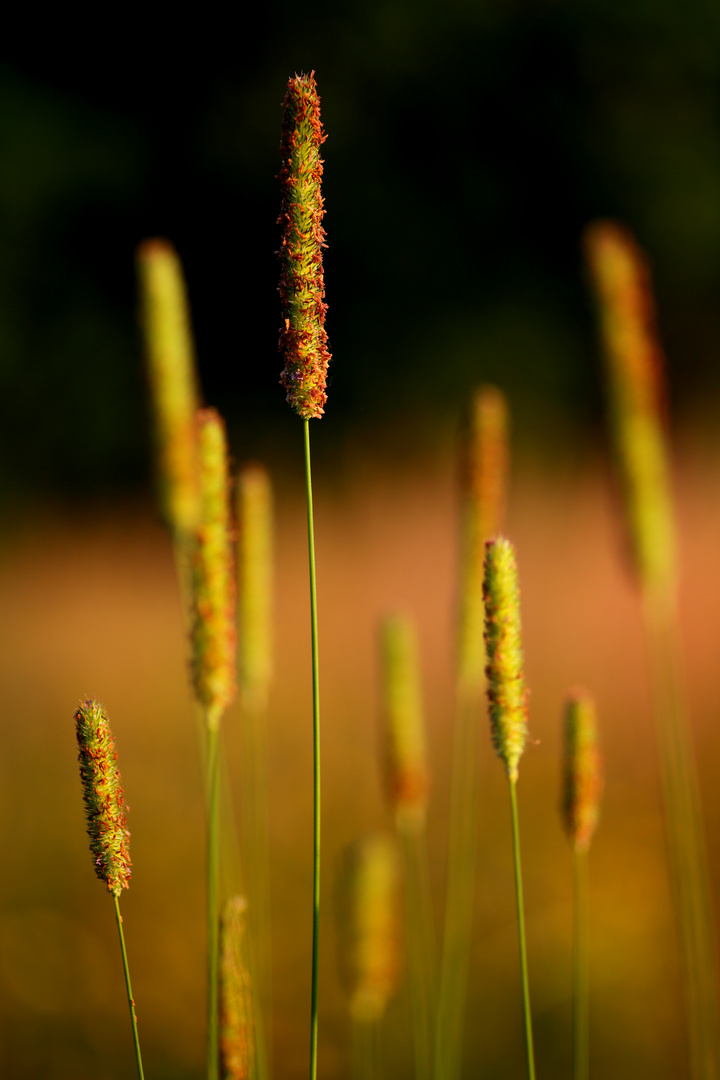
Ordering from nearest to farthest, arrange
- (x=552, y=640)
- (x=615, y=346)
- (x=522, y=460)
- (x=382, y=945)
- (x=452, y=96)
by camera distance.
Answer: (x=382, y=945) → (x=615, y=346) → (x=552, y=640) → (x=522, y=460) → (x=452, y=96)

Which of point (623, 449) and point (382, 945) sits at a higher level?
point (623, 449)

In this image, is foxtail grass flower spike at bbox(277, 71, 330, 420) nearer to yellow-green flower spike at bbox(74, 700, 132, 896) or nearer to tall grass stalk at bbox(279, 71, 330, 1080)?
tall grass stalk at bbox(279, 71, 330, 1080)

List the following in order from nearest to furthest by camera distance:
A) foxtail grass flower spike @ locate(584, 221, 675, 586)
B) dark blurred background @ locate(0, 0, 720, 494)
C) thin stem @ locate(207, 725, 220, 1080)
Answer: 1. thin stem @ locate(207, 725, 220, 1080)
2. foxtail grass flower spike @ locate(584, 221, 675, 586)
3. dark blurred background @ locate(0, 0, 720, 494)

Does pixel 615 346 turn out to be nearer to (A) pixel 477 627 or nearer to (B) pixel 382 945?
(A) pixel 477 627

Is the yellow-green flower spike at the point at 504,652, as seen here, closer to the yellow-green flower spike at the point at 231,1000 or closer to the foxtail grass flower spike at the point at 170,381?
the yellow-green flower spike at the point at 231,1000

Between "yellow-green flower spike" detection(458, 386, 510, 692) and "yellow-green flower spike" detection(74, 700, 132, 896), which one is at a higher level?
"yellow-green flower spike" detection(458, 386, 510, 692)

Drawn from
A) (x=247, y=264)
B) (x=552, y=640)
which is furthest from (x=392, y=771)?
(x=247, y=264)

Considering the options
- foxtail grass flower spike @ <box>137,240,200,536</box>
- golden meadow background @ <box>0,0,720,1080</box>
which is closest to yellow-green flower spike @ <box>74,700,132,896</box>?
foxtail grass flower spike @ <box>137,240,200,536</box>
